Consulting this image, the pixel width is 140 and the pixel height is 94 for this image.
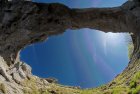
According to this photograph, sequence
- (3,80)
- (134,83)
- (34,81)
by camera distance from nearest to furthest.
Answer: (134,83) → (3,80) → (34,81)

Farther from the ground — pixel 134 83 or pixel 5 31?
pixel 5 31

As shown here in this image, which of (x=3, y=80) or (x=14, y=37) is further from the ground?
(x=14, y=37)

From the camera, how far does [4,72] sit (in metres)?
39.3

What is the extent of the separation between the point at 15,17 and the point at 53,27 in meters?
6.76

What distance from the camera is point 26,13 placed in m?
45.5

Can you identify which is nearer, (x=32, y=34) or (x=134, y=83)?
(x=134, y=83)

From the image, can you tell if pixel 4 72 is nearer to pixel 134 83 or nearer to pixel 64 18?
pixel 64 18

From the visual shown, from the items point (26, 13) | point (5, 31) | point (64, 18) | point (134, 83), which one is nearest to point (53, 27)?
point (64, 18)

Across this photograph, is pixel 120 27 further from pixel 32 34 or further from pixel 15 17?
pixel 15 17

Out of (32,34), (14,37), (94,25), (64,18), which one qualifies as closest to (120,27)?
(94,25)

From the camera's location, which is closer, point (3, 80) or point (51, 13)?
point (3, 80)

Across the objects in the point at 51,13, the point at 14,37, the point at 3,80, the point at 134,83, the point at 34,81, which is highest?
the point at 51,13

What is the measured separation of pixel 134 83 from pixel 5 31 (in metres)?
26.1

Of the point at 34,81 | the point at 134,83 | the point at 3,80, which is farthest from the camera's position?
the point at 34,81
